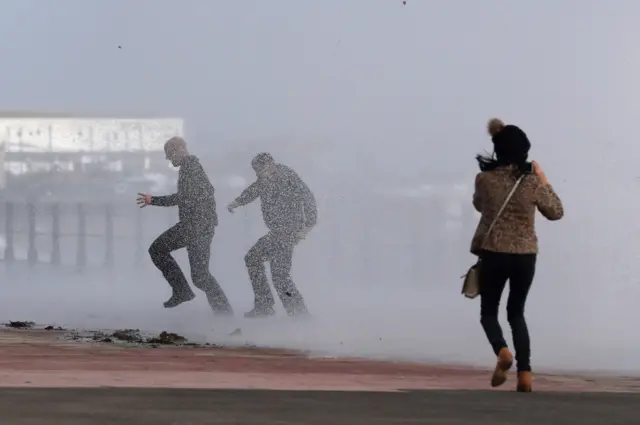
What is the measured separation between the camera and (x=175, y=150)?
13859 millimetres

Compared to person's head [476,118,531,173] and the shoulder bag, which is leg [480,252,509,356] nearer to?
the shoulder bag

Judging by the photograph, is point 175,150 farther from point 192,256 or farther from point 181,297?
point 181,297

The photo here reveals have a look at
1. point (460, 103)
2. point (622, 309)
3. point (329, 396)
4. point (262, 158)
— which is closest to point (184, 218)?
point (262, 158)

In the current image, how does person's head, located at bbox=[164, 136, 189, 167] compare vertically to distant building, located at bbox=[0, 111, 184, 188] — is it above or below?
below

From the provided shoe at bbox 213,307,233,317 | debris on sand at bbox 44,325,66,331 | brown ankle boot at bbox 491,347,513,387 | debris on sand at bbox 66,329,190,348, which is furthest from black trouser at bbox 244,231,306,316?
brown ankle boot at bbox 491,347,513,387

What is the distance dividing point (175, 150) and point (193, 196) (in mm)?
465

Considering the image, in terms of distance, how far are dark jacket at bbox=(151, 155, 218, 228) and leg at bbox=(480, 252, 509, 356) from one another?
19.2 feet

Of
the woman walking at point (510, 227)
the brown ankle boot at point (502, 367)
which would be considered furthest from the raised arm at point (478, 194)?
the brown ankle boot at point (502, 367)

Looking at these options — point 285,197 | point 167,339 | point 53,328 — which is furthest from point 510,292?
point 53,328

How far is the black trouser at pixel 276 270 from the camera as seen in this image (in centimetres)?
1371

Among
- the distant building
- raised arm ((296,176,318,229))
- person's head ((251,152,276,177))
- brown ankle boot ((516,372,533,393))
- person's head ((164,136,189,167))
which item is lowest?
brown ankle boot ((516,372,533,393))

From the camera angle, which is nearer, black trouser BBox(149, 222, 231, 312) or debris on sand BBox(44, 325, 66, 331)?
debris on sand BBox(44, 325, 66, 331)

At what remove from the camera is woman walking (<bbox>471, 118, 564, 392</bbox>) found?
830cm

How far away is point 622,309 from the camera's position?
49.7ft
